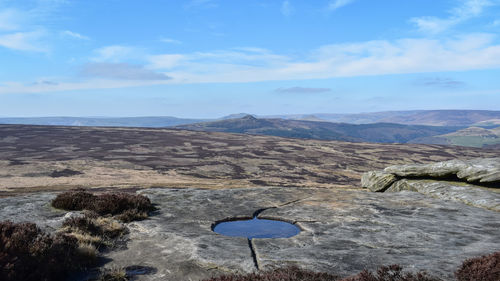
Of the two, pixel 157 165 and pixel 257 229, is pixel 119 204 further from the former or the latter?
pixel 157 165

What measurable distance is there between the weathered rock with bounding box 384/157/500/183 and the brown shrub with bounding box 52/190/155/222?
13.9 m

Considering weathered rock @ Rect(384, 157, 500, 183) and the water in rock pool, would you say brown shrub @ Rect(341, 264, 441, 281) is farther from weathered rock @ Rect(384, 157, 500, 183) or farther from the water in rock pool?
weathered rock @ Rect(384, 157, 500, 183)

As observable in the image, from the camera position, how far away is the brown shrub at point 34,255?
5.61 m

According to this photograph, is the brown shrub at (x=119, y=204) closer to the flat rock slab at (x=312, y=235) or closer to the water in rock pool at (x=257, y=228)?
the flat rock slab at (x=312, y=235)

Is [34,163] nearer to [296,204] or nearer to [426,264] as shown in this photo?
[296,204]

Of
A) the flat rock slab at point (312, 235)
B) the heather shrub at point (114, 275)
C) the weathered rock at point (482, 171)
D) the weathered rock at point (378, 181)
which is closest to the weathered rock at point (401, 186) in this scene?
the weathered rock at point (378, 181)

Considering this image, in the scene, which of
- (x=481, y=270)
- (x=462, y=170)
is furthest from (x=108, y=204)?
(x=462, y=170)

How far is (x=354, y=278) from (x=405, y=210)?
753cm

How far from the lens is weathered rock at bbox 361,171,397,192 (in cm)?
1958

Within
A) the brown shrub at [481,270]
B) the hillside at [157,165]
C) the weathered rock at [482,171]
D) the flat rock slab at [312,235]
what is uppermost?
the weathered rock at [482,171]

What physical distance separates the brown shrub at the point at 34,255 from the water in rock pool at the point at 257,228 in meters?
4.10

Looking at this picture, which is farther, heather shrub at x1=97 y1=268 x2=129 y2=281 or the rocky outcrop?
the rocky outcrop

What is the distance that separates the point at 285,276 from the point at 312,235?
11.5 ft

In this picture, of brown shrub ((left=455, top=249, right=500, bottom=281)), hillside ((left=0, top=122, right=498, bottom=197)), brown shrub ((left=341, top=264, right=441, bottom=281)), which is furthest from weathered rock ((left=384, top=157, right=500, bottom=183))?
hillside ((left=0, top=122, right=498, bottom=197))
